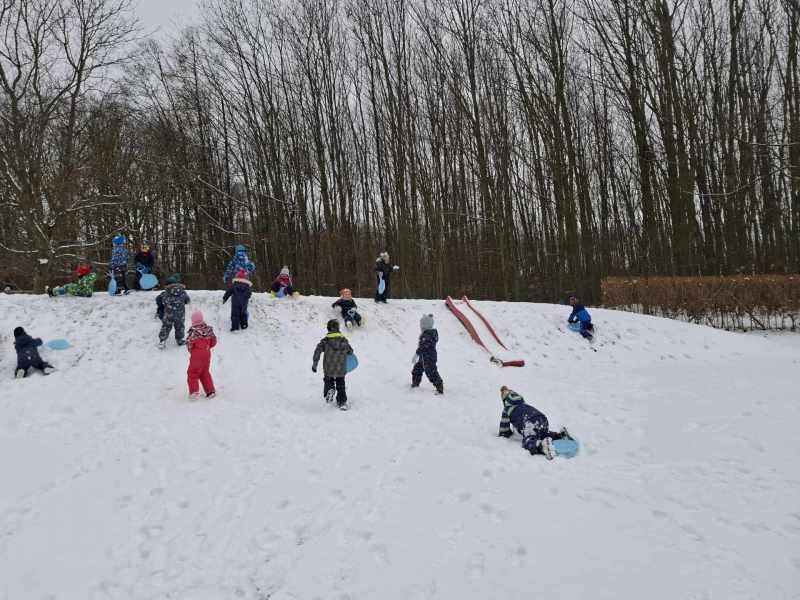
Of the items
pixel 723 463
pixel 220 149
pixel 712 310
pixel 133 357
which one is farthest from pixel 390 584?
pixel 220 149

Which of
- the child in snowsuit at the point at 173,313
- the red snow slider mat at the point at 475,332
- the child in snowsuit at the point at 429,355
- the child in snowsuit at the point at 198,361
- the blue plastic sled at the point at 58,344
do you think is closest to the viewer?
the child in snowsuit at the point at 198,361

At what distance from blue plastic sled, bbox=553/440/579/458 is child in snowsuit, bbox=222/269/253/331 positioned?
8101 millimetres

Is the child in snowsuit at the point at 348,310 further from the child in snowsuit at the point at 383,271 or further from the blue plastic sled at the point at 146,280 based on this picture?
the blue plastic sled at the point at 146,280

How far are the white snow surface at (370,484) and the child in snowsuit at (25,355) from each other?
377 mm

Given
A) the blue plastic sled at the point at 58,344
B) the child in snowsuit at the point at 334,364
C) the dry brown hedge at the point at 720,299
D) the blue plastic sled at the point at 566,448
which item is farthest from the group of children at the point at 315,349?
the dry brown hedge at the point at 720,299

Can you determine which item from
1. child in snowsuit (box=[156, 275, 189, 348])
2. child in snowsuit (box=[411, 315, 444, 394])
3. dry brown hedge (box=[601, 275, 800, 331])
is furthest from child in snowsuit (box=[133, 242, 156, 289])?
dry brown hedge (box=[601, 275, 800, 331])

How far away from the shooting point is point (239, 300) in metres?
10.7

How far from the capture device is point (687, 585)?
304 cm

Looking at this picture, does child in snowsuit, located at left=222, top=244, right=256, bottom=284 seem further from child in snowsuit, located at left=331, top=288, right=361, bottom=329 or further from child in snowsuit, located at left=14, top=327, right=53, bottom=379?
child in snowsuit, located at left=14, top=327, right=53, bottom=379

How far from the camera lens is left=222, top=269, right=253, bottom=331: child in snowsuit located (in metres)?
10.6

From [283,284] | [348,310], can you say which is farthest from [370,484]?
[283,284]

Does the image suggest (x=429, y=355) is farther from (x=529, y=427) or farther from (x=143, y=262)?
(x=143, y=262)

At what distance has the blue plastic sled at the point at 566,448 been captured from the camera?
5.54m

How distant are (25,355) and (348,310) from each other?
688 cm
